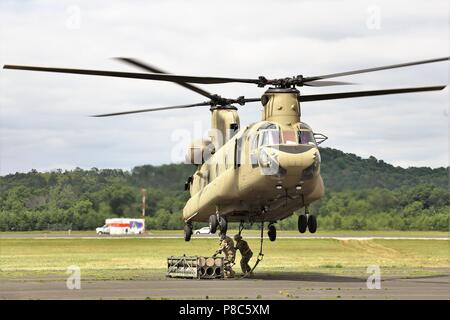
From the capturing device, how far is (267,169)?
3766 centimetres

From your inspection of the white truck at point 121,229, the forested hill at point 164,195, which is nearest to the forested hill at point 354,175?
the forested hill at point 164,195

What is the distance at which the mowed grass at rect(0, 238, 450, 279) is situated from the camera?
52416 millimetres

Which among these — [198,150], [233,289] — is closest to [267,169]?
[233,289]

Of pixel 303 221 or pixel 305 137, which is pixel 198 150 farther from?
pixel 305 137

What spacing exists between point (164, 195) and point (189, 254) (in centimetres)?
1034

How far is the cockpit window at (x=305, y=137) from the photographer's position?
37.8 meters

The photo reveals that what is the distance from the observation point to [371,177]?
2329 inches

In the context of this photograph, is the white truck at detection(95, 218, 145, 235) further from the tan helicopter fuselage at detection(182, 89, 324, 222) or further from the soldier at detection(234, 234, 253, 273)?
the tan helicopter fuselage at detection(182, 89, 324, 222)

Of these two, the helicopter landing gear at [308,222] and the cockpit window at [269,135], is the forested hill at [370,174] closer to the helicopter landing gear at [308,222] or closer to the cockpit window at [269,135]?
the helicopter landing gear at [308,222]

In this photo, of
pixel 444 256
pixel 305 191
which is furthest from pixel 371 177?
pixel 305 191

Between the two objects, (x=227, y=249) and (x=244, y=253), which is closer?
(x=227, y=249)

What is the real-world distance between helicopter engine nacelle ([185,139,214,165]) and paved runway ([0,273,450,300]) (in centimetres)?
851

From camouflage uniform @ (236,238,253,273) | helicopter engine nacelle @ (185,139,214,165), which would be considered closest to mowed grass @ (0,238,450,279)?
camouflage uniform @ (236,238,253,273)
